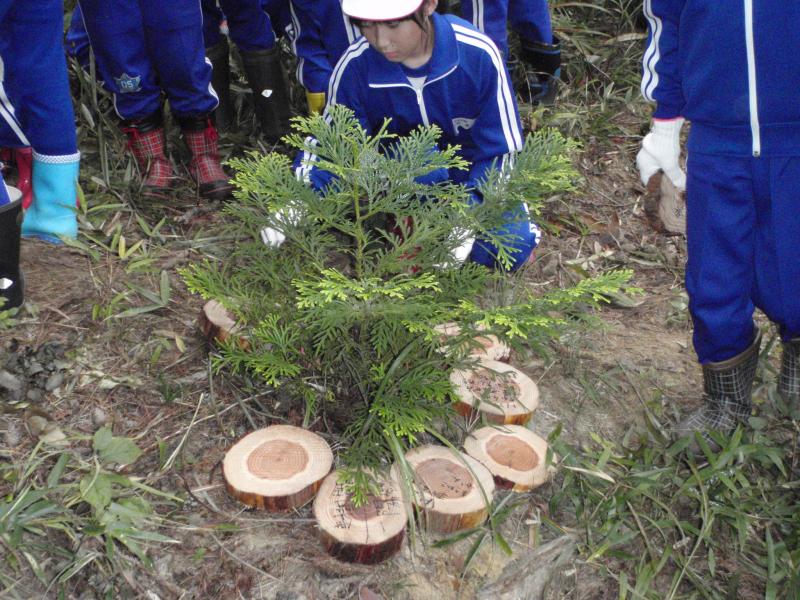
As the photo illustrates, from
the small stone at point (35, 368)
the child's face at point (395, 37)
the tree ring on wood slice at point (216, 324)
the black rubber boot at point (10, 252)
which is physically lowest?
the small stone at point (35, 368)

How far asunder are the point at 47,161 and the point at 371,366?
1.55 meters

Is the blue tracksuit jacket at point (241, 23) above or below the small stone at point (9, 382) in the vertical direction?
above


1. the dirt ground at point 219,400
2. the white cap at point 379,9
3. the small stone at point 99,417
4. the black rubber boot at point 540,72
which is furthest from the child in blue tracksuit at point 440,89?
the black rubber boot at point 540,72

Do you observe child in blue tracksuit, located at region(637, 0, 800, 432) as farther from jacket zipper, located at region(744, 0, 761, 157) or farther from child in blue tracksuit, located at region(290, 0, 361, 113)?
child in blue tracksuit, located at region(290, 0, 361, 113)

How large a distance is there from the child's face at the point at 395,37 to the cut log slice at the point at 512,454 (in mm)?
1219

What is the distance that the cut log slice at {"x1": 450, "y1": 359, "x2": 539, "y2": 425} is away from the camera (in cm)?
233

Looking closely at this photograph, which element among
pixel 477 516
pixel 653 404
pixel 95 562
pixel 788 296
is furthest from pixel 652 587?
pixel 95 562

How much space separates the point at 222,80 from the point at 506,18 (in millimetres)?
1407

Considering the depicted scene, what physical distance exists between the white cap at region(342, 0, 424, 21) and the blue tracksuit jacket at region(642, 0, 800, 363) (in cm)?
69

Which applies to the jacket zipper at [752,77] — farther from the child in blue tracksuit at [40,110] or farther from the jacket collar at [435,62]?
the child in blue tracksuit at [40,110]

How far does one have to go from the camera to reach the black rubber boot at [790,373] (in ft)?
7.84

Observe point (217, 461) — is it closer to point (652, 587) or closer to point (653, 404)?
point (652, 587)

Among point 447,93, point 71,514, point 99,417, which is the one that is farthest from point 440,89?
point 71,514

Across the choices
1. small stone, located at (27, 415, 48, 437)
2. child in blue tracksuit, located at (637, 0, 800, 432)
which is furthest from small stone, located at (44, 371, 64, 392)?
child in blue tracksuit, located at (637, 0, 800, 432)
